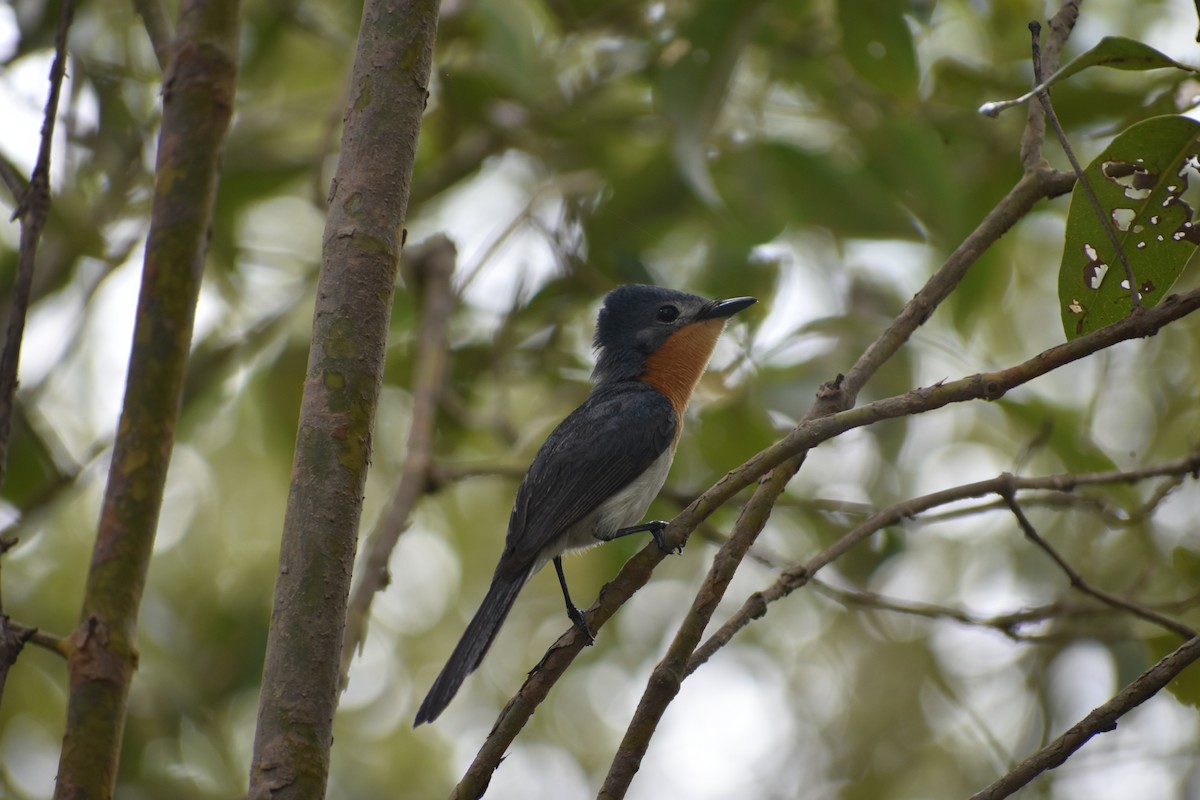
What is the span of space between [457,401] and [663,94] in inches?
82.1

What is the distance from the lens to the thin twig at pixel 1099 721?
7.12ft

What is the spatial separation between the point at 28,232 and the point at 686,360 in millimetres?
2810

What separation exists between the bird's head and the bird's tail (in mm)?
1301

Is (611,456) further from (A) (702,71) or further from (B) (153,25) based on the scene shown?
(B) (153,25)

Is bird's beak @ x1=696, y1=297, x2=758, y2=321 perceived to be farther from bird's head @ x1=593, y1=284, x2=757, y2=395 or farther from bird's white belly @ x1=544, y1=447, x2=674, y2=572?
bird's white belly @ x1=544, y1=447, x2=674, y2=572

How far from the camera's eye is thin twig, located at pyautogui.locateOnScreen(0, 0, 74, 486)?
2.40m

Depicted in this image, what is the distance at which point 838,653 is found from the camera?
9.18 m

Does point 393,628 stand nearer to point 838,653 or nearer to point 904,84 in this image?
point 838,653

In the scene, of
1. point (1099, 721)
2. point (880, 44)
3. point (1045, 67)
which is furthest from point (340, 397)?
point (880, 44)

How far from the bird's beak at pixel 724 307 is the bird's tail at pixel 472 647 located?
4.79ft

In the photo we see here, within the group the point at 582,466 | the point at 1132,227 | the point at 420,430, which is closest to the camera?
the point at 1132,227

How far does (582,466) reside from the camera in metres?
4.13

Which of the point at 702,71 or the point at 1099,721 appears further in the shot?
the point at 702,71

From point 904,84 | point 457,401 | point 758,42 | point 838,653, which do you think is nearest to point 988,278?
point 904,84
